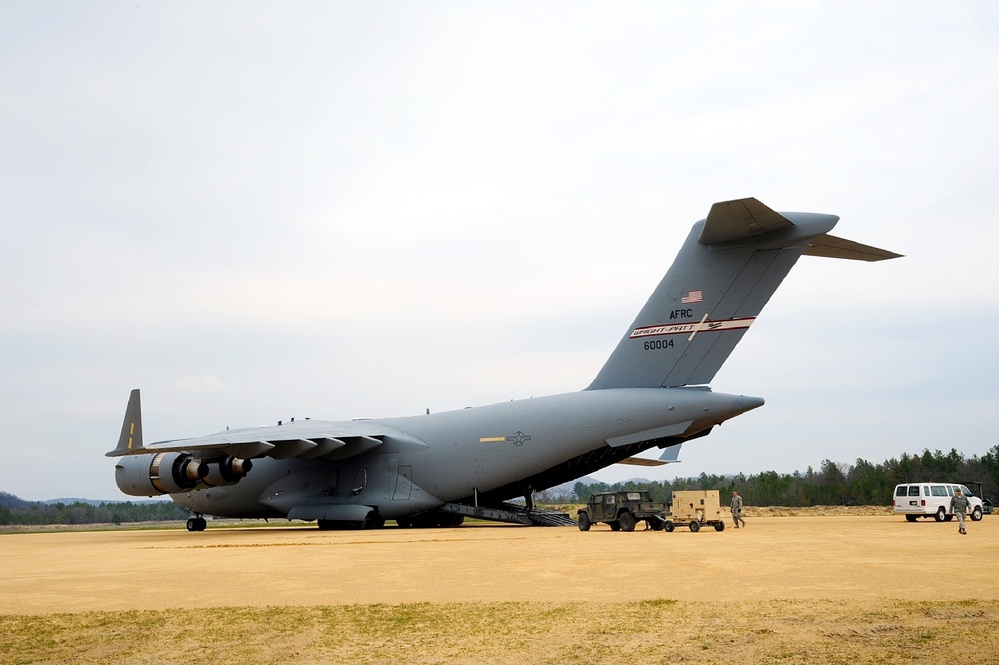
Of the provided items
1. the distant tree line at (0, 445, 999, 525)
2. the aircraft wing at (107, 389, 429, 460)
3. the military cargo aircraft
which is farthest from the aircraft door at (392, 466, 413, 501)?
the distant tree line at (0, 445, 999, 525)

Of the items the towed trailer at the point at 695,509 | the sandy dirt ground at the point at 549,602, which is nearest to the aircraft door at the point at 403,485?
the towed trailer at the point at 695,509

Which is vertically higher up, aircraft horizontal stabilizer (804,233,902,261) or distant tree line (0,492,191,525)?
aircraft horizontal stabilizer (804,233,902,261)

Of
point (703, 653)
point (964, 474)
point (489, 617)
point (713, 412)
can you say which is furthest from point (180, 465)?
point (964, 474)

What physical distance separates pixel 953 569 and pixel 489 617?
6345mm

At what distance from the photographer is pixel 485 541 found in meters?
19.2

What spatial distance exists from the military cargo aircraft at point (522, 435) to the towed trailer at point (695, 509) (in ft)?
4.52

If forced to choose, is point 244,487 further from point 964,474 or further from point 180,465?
point 964,474

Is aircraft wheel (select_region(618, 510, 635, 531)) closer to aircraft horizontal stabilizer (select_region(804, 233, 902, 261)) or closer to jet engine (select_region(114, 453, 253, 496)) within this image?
aircraft horizontal stabilizer (select_region(804, 233, 902, 261))

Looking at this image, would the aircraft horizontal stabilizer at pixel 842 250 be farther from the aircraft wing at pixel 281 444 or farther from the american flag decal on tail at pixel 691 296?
the aircraft wing at pixel 281 444

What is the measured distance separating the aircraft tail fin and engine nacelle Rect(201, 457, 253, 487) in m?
11.1

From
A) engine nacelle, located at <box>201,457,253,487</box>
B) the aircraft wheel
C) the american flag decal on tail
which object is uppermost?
the american flag decal on tail

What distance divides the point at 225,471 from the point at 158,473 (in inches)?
89.3

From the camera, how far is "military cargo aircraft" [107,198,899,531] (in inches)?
847

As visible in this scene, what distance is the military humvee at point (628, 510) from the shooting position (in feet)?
71.6
